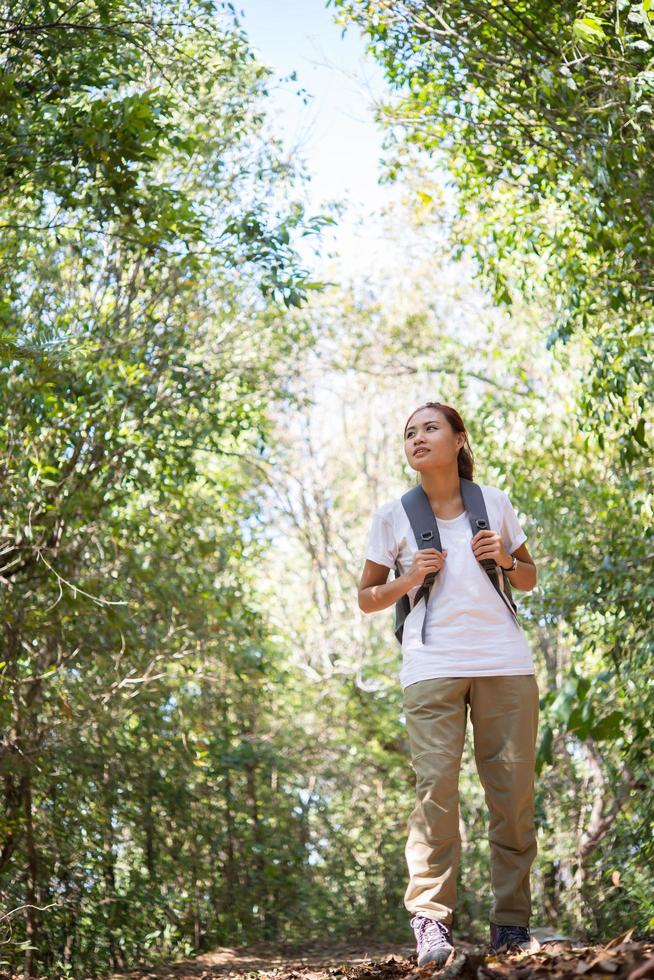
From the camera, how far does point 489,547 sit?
10.0ft

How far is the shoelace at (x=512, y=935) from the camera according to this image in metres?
2.93

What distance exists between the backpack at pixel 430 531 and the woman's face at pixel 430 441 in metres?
0.10

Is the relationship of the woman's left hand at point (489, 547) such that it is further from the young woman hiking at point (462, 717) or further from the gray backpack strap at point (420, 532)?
the gray backpack strap at point (420, 532)

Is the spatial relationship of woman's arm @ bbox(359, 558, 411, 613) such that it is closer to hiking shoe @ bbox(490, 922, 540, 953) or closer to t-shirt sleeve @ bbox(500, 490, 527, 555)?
t-shirt sleeve @ bbox(500, 490, 527, 555)

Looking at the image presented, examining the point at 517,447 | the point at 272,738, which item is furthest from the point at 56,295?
the point at 272,738

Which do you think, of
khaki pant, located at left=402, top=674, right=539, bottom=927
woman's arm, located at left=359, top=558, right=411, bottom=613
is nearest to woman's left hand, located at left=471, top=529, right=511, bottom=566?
woman's arm, located at left=359, top=558, right=411, bottom=613

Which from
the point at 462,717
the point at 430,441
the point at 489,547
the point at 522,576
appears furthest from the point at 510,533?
the point at 462,717

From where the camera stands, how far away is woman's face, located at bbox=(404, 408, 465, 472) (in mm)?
3230

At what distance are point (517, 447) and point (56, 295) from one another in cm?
453

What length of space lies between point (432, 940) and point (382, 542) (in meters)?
1.17

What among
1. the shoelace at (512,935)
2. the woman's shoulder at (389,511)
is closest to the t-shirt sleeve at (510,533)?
the woman's shoulder at (389,511)

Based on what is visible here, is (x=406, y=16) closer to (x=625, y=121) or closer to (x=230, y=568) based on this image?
(x=625, y=121)

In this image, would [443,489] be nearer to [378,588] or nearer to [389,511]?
[389,511]

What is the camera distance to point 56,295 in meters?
6.66
